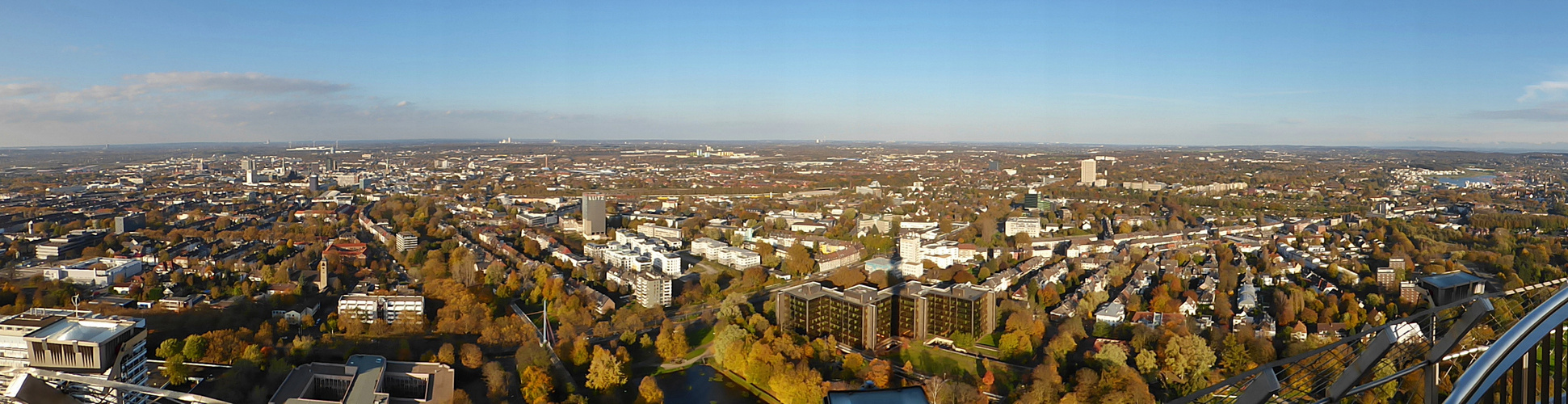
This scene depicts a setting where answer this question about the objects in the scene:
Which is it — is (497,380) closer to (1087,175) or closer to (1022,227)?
(1022,227)

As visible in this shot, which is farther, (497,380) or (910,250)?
(910,250)

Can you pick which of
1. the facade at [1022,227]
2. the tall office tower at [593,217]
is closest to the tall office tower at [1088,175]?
the facade at [1022,227]

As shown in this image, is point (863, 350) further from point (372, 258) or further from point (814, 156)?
point (814, 156)

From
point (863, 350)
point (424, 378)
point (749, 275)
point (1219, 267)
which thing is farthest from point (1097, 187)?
point (424, 378)

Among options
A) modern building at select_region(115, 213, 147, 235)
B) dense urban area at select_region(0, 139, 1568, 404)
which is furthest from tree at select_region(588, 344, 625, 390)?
modern building at select_region(115, 213, 147, 235)

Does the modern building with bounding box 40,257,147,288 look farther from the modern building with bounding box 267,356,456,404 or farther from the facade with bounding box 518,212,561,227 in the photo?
the facade with bounding box 518,212,561,227

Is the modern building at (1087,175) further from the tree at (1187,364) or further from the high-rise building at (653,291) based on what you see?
the tree at (1187,364)

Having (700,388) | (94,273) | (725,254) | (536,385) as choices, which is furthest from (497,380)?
(94,273)
